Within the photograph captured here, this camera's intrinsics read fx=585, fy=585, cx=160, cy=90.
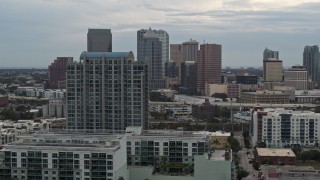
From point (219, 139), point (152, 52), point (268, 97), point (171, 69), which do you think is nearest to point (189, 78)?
point (152, 52)

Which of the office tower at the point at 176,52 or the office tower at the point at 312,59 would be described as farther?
the office tower at the point at 176,52

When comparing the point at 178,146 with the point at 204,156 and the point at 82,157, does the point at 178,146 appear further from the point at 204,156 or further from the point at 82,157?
the point at 82,157

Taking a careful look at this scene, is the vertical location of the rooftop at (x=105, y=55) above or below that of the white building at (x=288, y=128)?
above

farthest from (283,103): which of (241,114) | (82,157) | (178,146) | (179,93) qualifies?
(82,157)

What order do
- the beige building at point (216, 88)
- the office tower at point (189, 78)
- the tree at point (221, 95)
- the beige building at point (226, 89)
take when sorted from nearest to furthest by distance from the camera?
the tree at point (221, 95) < the beige building at point (226, 89) < the beige building at point (216, 88) < the office tower at point (189, 78)

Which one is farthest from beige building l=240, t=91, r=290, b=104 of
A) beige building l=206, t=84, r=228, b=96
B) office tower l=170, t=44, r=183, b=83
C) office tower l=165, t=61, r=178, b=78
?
office tower l=170, t=44, r=183, b=83

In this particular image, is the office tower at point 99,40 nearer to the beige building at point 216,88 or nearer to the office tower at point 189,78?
the office tower at point 189,78

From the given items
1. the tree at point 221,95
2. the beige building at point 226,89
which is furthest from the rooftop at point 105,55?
the beige building at point 226,89
